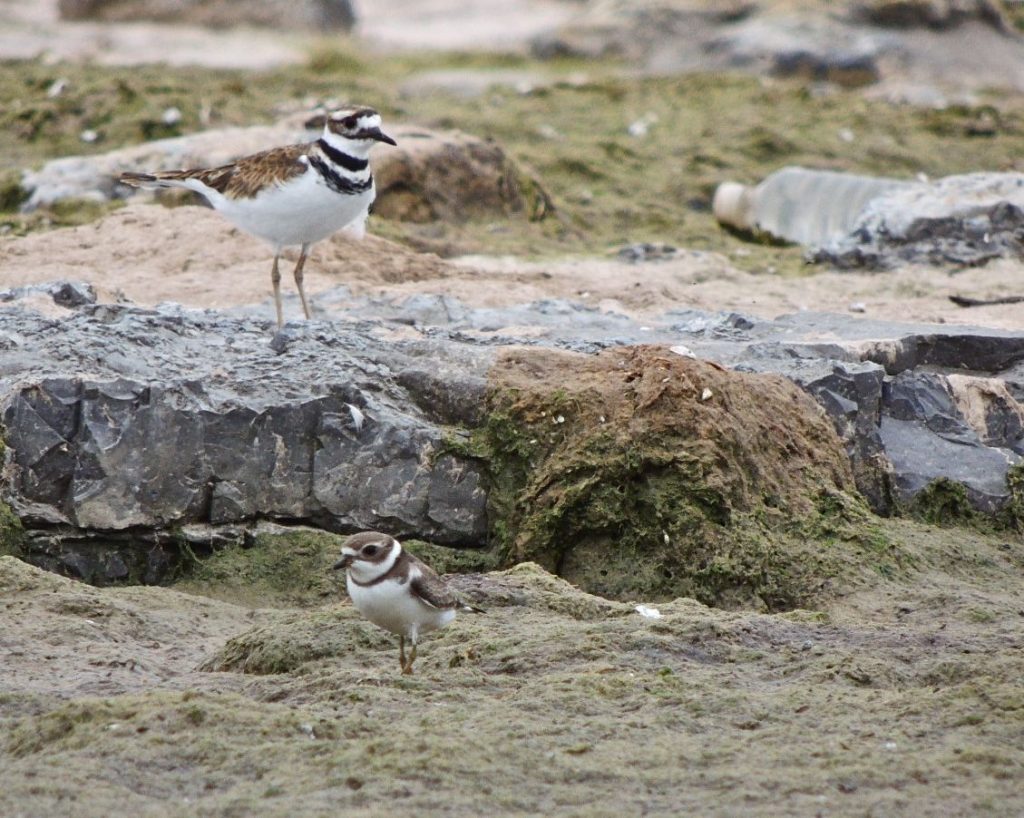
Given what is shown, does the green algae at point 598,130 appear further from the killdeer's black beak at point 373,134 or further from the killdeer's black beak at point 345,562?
the killdeer's black beak at point 345,562

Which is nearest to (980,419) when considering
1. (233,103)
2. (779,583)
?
(779,583)

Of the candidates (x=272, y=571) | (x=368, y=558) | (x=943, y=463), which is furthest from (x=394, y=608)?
(x=943, y=463)

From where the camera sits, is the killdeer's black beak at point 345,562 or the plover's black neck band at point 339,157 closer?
the killdeer's black beak at point 345,562

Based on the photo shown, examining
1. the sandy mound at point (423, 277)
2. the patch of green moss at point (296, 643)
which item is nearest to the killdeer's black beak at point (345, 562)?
the patch of green moss at point (296, 643)

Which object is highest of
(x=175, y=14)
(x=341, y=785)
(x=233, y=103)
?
(x=341, y=785)

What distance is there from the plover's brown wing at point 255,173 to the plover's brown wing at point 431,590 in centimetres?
308

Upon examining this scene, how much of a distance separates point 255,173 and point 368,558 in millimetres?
3317

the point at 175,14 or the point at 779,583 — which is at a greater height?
the point at 779,583

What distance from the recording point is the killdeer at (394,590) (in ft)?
16.3

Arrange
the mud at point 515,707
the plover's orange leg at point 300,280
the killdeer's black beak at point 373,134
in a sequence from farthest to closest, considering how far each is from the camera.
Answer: the plover's orange leg at point 300,280 → the killdeer's black beak at point 373,134 → the mud at point 515,707

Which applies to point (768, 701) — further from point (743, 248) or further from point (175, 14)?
point (175, 14)

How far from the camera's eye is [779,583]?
253 inches

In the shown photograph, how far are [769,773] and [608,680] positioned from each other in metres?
0.85

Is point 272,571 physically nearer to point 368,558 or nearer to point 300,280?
point 368,558
